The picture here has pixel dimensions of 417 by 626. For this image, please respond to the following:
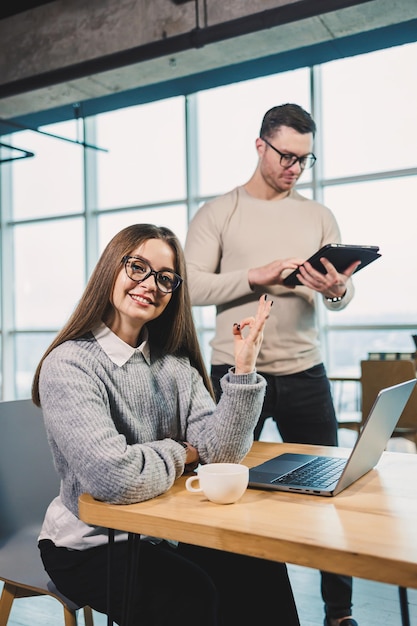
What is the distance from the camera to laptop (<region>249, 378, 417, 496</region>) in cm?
123

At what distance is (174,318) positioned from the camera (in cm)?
172

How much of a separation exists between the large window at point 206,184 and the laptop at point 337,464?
448 cm

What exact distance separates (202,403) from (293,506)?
55 cm

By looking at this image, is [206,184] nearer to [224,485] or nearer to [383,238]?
[383,238]

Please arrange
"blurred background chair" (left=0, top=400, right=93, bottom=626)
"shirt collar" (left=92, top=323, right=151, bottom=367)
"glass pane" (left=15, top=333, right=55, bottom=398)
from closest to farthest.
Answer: "shirt collar" (left=92, top=323, right=151, bottom=367) < "blurred background chair" (left=0, top=400, right=93, bottom=626) < "glass pane" (left=15, top=333, right=55, bottom=398)

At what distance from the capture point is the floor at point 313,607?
245 cm

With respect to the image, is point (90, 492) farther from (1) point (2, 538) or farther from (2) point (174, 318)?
(1) point (2, 538)

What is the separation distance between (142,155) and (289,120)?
524 centimetres

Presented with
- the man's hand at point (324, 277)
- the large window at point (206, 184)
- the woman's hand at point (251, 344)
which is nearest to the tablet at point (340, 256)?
the man's hand at point (324, 277)

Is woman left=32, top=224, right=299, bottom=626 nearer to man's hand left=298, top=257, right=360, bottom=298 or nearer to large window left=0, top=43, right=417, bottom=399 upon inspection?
man's hand left=298, top=257, right=360, bottom=298

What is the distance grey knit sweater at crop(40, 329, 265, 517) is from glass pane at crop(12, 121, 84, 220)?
6327mm

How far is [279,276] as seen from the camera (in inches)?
80.7

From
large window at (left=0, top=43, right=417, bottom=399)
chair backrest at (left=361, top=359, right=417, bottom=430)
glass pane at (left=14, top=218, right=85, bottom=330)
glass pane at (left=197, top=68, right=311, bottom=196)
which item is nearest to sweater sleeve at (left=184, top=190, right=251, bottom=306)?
chair backrest at (left=361, top=359, right=417, bottom=430)

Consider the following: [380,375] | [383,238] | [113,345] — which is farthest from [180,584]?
[383,238]
